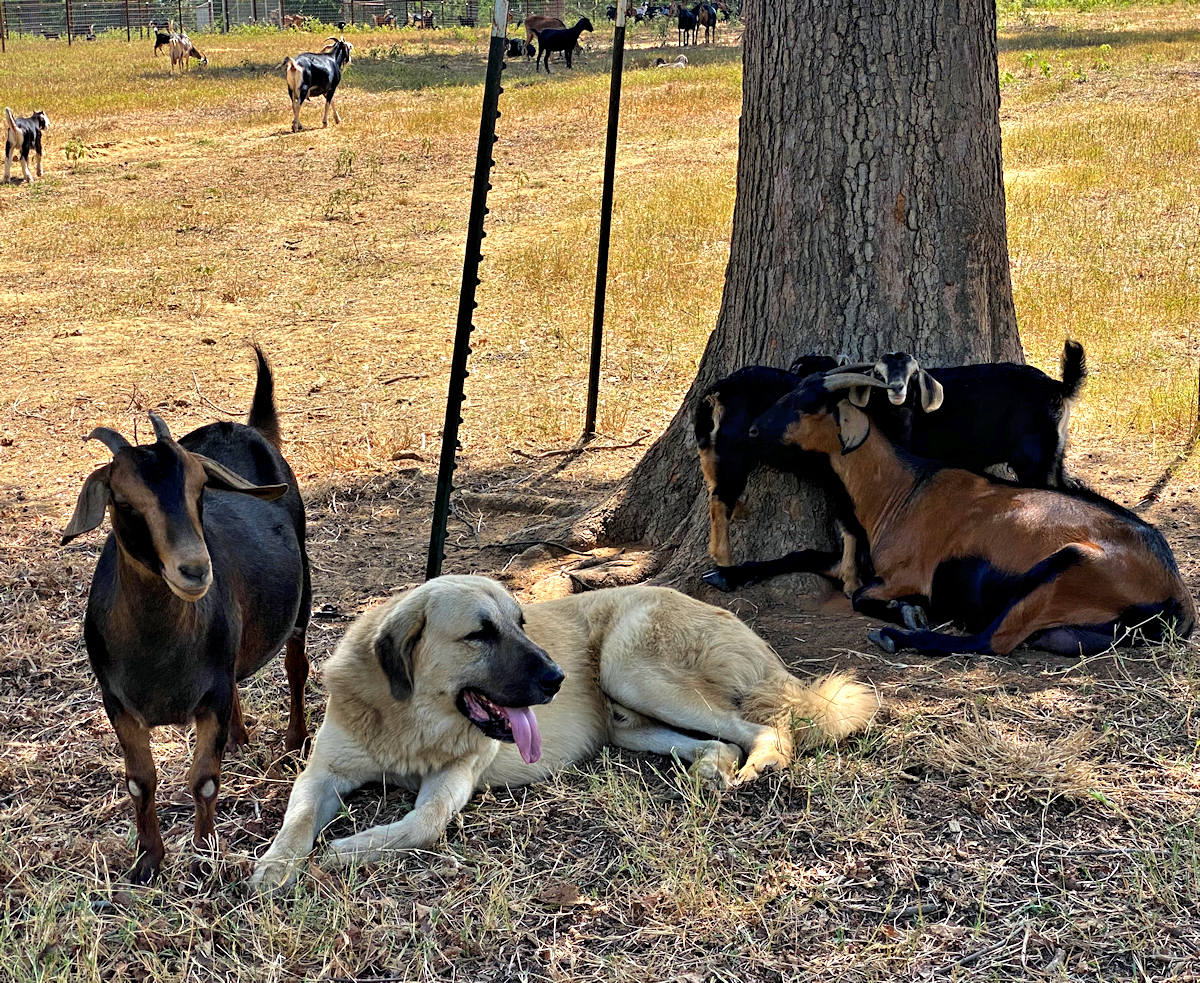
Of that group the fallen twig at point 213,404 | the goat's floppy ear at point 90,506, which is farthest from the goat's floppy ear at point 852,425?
the fallen twig at point 213,404

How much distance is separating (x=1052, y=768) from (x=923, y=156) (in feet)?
9.63

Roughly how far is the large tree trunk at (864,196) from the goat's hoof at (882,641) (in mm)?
797

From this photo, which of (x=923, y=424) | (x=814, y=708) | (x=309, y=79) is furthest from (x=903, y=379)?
(x=309, y=79)

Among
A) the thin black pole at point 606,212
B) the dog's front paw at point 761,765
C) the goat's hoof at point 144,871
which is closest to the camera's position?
the goat's hoof at point 144,871

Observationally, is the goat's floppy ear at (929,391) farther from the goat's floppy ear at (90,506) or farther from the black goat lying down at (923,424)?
the goat's floppy ear at (90,506)

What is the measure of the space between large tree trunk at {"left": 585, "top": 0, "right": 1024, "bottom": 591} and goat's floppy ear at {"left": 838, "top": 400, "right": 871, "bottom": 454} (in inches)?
16.0

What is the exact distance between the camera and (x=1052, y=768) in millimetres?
3982

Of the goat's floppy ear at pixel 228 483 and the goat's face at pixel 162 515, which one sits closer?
the goat's face at pixel 162 515

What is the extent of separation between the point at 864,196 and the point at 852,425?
1082 mm

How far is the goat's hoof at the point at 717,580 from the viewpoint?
5.66 metres

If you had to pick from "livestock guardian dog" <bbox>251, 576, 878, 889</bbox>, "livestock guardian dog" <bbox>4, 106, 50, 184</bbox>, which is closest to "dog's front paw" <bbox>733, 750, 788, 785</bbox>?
"livestock guardian dog" <bbox>251, 576, 878, 889</bbox>

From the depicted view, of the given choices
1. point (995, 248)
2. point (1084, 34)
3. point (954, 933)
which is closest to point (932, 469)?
point (995, 248)

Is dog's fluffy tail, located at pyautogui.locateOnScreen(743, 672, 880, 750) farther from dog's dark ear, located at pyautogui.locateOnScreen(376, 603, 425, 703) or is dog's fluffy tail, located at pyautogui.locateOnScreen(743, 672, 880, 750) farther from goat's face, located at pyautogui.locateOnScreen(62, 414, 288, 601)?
goat's face, located at pyautogui.locateOnScreen(62, 414, 288, 601)

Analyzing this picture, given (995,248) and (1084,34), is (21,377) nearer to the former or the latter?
(995,248)
